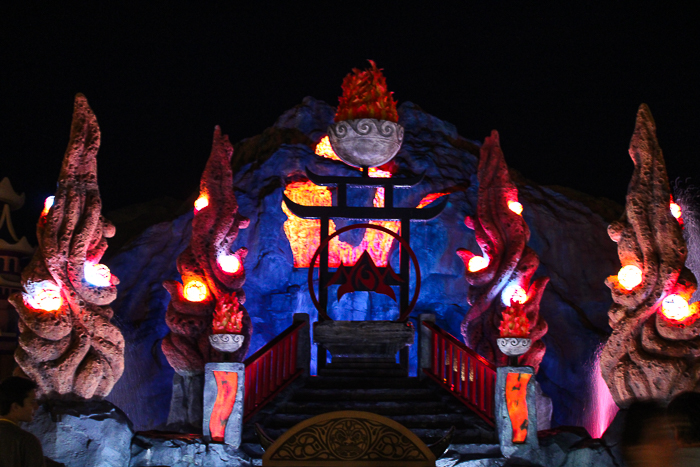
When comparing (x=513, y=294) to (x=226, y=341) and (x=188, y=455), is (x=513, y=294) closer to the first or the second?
(x=226, y=341)

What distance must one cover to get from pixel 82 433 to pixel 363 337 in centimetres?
314

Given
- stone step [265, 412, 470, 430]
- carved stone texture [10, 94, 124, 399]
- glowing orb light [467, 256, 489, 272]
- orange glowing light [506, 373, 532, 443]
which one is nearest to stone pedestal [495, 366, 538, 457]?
orange glowing light [506, 373, 532, 443]

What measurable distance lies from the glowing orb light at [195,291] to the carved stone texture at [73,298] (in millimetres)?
→ 1027

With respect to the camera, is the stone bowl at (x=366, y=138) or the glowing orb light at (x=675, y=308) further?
the stone bowl at (x=366, y=138)

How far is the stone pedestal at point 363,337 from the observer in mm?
7879

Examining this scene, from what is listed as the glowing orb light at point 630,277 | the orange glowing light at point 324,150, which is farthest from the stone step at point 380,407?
the orange glowing light at point 324,150

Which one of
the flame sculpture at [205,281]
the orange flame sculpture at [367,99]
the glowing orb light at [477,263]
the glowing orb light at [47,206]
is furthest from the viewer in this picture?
the orange flame sculpture at [367,99]

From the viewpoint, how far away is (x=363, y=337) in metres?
7.86

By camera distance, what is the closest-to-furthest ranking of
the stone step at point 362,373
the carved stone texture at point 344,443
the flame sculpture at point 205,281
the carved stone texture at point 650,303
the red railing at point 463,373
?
the carved stone texture at point 344,443 < the carved stone texture at point 650,303 < the red railing at point 463,373 < the flame sculpture at point 205,281 < the stone step at point 362,373

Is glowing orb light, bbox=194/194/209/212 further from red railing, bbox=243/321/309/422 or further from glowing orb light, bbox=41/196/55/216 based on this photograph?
glowing orb light, bbox=41/196/55/216

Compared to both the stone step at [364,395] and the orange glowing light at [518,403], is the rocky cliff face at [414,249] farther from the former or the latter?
the orange glowing light at [518,403]

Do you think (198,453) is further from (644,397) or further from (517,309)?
(644,397)

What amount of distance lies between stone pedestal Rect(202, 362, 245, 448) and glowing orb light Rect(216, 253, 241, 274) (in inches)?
71.4

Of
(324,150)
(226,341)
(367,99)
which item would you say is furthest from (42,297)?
(324,150)
